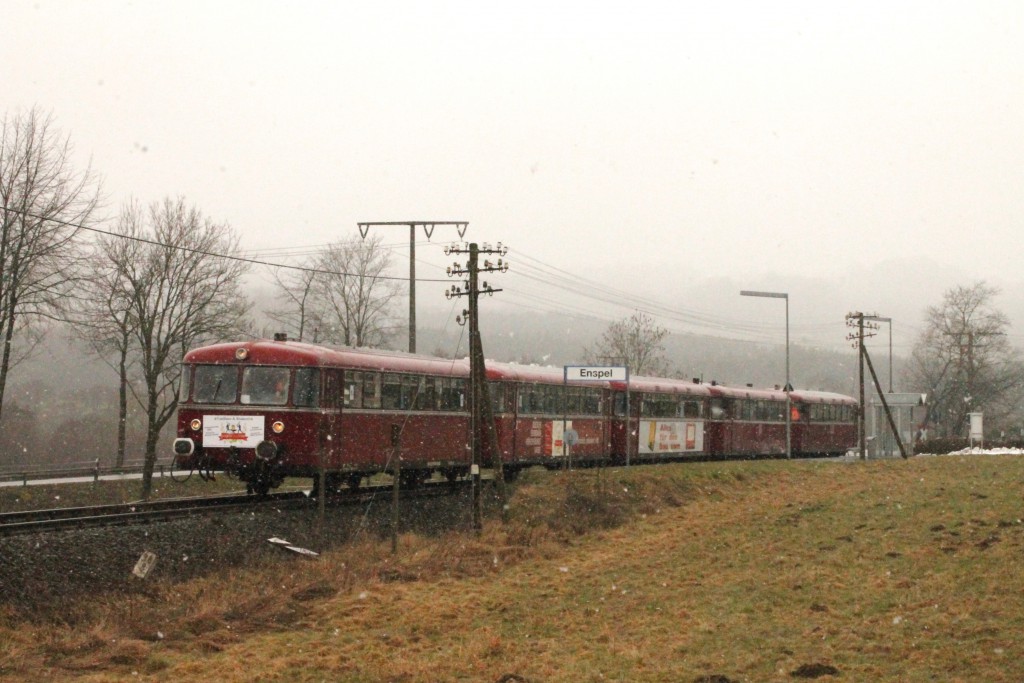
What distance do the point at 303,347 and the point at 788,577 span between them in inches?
421

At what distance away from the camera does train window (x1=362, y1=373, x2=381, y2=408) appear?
23031 millimetres

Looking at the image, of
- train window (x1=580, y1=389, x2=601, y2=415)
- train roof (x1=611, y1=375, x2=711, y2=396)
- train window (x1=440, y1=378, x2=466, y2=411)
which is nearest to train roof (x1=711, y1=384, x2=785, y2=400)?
train roof (x1=611, y1=375, x2=711, y2=396)

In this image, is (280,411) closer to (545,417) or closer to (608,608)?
(608,608)

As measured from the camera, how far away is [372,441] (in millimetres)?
23266

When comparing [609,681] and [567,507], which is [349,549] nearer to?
[567,507]

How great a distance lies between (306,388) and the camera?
70.6 ft

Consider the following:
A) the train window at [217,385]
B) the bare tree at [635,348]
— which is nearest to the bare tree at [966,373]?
the bare tree at [635,348]

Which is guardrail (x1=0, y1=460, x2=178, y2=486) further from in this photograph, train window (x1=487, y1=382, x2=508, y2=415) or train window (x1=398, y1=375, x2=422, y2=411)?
train window (x1=398, y1=375, x2=422, y2=411)

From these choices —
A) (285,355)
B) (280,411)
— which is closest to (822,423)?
(285,355)

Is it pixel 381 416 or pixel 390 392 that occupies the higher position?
pixel 390 392

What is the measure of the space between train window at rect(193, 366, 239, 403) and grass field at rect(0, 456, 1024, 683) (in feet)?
13.8

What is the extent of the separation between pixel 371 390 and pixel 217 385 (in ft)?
10.8

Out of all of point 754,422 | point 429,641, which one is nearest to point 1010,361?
point 754,422

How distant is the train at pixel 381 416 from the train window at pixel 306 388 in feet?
0.07
